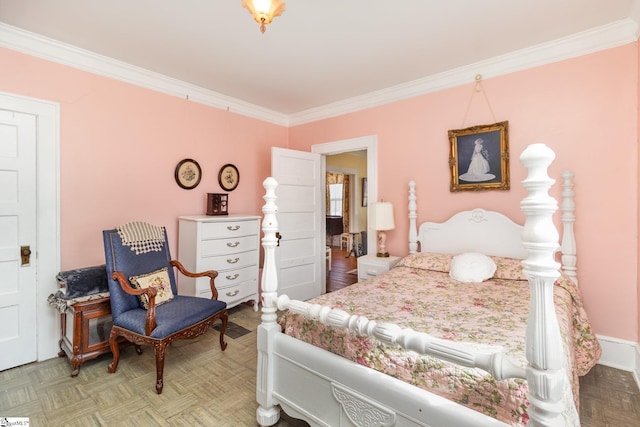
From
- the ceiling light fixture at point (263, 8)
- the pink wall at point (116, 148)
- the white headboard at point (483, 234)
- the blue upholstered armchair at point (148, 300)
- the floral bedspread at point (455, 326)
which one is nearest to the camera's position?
the floral bedspread at point (455, 326)

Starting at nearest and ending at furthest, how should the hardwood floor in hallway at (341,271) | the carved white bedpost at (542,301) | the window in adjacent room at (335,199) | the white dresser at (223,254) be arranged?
the carved white bedpost at (542,301) < the white dresser at (223,254) < the hardwood floor in hallway at (341,271) < the window in adjacent room at (335,199)

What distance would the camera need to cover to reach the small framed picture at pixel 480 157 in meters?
2.94

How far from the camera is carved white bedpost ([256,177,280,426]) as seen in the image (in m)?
1.79

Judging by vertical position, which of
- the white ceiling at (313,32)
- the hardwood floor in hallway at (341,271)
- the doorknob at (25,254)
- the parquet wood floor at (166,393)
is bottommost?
the parquet wood floor at (166,393)

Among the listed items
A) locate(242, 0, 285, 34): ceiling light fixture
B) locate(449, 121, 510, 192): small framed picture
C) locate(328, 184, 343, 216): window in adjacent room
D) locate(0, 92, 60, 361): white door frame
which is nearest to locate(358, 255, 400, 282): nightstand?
locate(449, 121, 510, 192): small framed picture

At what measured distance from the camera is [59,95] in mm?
2701

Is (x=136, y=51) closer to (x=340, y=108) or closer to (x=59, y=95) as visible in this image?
(x=59, y=95)

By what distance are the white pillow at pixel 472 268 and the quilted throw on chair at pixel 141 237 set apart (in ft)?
8.63

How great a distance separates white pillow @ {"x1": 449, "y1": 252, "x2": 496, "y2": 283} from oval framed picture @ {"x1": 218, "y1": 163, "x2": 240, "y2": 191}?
9.09ft

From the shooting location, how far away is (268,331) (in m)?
1.78

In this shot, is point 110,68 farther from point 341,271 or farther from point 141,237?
point 341,271

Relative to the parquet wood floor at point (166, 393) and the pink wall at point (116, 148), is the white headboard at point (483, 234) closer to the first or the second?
the parquet wood floor at point (166, 393)

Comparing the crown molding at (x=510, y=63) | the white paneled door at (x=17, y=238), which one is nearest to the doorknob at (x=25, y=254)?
the white paneled door at (x=17, y=238)

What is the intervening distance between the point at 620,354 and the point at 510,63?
262 cm
